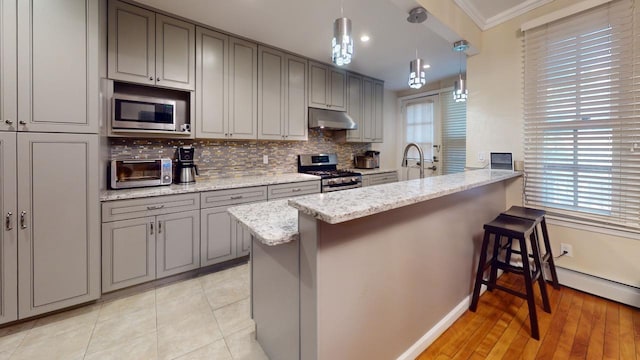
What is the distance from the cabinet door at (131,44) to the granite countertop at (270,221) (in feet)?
6.14

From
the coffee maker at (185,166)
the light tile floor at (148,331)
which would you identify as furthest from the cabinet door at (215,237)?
the coffee maker at (185,166)

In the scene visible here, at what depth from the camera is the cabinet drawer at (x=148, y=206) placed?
211 cm

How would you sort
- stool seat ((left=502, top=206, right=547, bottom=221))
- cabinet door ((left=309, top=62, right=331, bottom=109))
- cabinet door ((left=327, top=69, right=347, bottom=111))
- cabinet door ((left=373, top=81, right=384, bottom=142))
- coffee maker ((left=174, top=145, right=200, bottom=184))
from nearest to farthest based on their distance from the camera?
stool seat ((left=502, top=206, right=547, bottom=221)) < coffee maker ((left=174, top=145, right=200, bottom=184)) < cabinet door ((left=309, top=62, right=331, bottom=109)) < cabinet door ((left=327, top=69, right=347, bottom=111)) < cabinet door ((left=373, top=81, right=384, bottom=142))

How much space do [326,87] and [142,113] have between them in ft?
7.88

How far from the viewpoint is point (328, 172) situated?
4012 mm

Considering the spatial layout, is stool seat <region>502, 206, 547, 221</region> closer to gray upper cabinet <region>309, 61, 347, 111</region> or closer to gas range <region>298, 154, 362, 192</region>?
gas range <region>298, 154, 362, 192</region>

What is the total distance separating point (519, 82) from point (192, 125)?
329 centimetres

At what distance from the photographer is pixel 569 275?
2.32m

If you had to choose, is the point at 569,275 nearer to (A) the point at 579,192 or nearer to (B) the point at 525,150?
(A) the point at 579,192

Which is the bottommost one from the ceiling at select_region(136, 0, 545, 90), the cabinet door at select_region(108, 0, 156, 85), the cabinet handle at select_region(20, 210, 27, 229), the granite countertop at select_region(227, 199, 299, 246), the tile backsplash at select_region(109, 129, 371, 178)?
the cabinet handle at select_region(20, 210, 27, 229)

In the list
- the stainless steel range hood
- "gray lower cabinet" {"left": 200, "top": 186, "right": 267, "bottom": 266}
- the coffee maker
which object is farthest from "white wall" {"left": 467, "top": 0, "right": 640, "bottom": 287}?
the coffee maker

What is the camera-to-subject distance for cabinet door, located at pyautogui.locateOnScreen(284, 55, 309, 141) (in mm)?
Answer: 3479

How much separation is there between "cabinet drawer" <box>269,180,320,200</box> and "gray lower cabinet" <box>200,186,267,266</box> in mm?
234

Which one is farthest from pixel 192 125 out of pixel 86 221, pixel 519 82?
pixel 519 82
